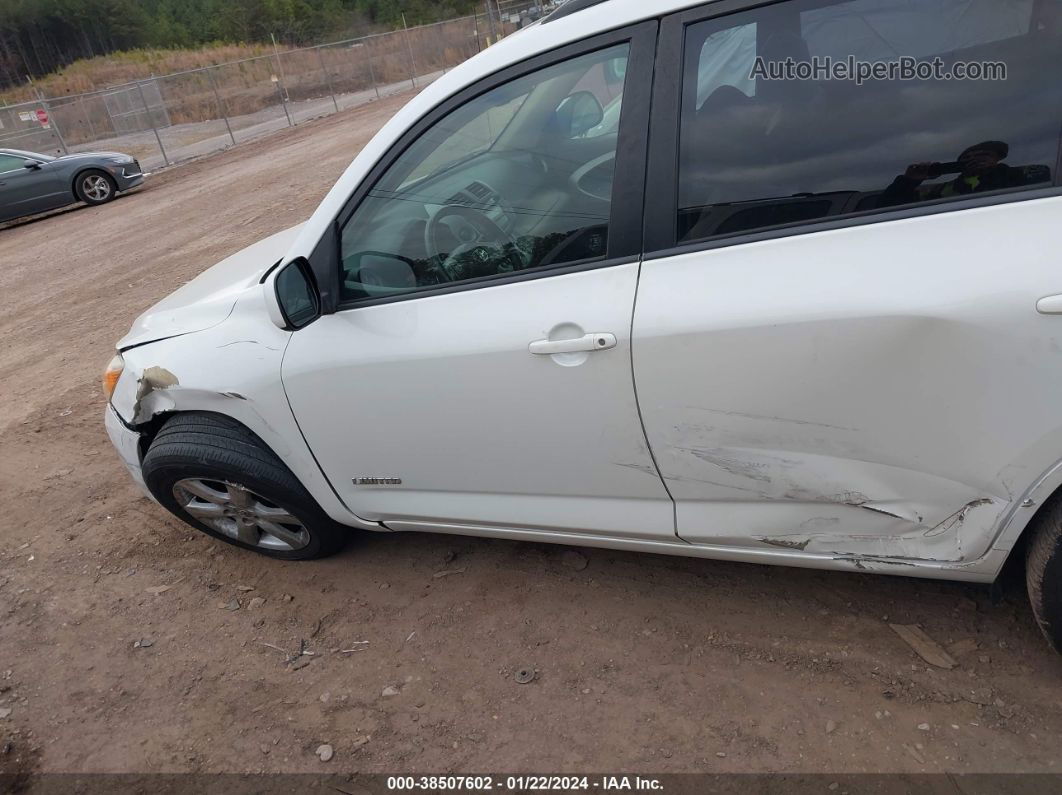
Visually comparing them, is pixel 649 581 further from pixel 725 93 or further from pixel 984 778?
pixel 725 93

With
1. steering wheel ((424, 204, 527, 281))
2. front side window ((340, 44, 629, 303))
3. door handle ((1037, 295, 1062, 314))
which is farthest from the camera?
steering wheel ((424, 204, 527, 281))

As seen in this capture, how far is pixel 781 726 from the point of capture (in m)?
2.23

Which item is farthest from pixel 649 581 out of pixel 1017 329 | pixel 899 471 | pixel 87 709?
pixel 87 709

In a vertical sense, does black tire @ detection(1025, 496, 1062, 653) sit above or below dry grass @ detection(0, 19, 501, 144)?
below

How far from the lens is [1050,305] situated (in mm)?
1631

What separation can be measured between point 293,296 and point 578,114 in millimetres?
1096

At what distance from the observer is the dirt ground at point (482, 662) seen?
2.22m

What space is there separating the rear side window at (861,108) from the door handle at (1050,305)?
11.1 inches

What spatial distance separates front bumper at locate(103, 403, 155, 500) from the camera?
322cm

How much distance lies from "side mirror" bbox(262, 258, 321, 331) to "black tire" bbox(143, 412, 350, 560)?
0.63 metres

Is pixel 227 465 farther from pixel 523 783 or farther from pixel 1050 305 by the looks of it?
pixel 1050 305

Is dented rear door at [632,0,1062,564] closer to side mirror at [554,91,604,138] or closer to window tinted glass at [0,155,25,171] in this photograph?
side mirror at [554,91,604,138]

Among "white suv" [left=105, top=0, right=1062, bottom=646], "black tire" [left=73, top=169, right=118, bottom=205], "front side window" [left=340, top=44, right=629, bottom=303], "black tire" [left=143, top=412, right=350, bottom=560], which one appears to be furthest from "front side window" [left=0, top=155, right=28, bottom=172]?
"front side window" [left=340, top=44, right=629, bottom=303]

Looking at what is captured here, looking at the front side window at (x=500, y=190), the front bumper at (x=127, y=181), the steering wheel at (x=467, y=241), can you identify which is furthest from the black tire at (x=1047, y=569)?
the front bumper at (x=127, y=181)
